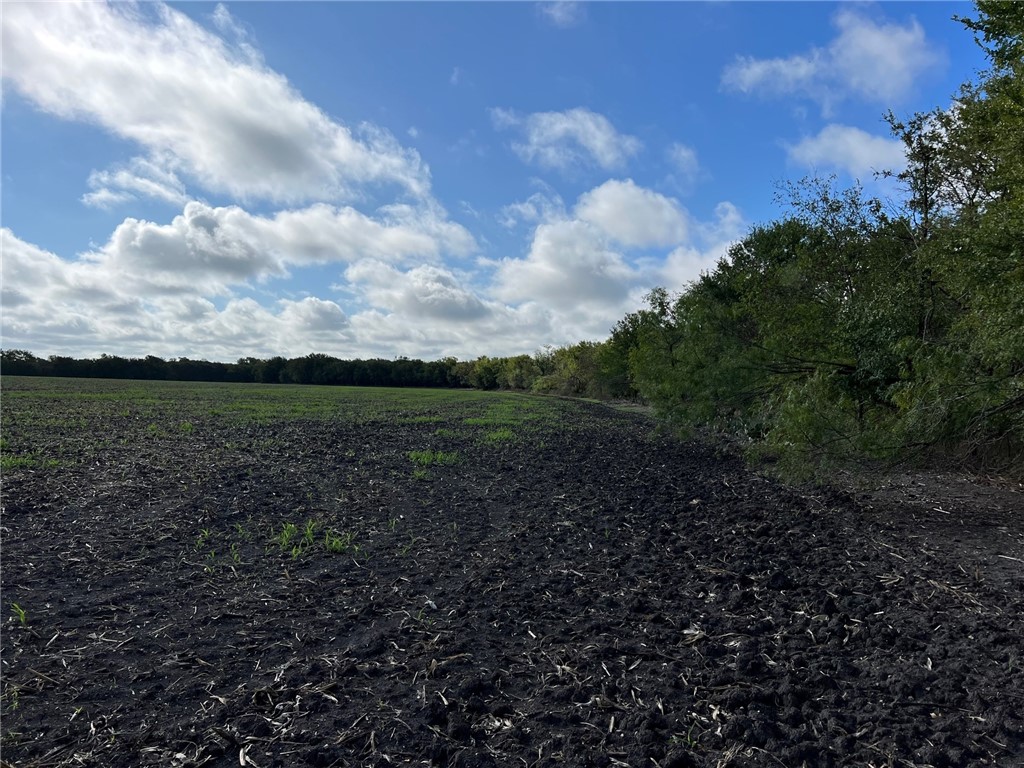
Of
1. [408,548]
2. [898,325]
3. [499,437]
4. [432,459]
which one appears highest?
[898,325]

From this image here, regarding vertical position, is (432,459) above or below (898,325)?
below

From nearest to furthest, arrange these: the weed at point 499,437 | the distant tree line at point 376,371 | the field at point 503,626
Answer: the field at point 503,626 < the weed at point 499,437 < the distant tree line at point 376,371

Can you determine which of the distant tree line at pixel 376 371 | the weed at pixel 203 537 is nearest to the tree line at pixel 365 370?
the distant tree line at pixel 376 371

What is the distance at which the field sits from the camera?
363cm

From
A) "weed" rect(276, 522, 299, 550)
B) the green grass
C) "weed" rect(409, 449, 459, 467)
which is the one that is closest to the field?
"weed" rect(276, 522, 299, 550)

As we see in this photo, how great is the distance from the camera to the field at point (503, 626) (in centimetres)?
363

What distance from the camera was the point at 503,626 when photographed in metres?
5.38

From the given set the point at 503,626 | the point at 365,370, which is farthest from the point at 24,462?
the point at 365,370

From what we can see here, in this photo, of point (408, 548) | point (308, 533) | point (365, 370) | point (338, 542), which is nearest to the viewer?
point (338, 542)

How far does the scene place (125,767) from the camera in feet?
10.9

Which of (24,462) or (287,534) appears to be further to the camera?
(24,462)

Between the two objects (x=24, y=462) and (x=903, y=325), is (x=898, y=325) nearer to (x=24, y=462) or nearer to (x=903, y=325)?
(x=903, y=325)

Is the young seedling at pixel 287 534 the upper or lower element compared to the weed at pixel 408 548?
upper

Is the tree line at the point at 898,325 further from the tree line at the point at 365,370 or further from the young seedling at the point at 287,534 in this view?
the tree line at the point at 365,370
